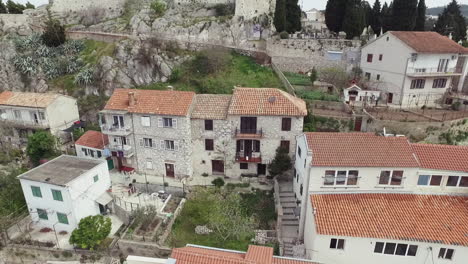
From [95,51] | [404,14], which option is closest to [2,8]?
[95,51]

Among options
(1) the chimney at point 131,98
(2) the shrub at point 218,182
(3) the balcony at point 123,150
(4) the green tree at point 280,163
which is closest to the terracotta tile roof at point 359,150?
(4) the green tree at point 280,163

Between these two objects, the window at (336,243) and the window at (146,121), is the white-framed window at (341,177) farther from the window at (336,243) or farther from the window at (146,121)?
the window at (146,121)

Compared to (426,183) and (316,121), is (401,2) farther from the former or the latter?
(426,183)

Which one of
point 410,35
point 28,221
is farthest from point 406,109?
point 28,221

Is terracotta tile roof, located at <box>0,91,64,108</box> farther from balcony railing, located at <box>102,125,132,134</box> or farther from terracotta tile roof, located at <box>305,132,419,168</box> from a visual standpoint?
terracotta tile roof, located at <box>305,132,419,168</box>

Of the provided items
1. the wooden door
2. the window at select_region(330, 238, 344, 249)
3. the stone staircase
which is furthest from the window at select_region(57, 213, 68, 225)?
the window at select_region(330, 238, 344, 249)

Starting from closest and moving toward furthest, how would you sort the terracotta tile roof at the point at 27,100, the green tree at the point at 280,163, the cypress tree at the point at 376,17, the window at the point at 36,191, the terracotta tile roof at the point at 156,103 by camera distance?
the window at the point at 36,191 → the green tree at the point at 280,163 → the terracotta tile roof at the point at 156,103 → the terracotta tile roof at the point at 27,100 → the cypress tree at the point at 376,17

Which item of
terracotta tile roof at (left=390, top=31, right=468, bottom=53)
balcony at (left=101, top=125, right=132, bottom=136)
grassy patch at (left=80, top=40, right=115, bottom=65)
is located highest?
terracotta tile roof at (left=390, top=31, right=468, bottom=53)
